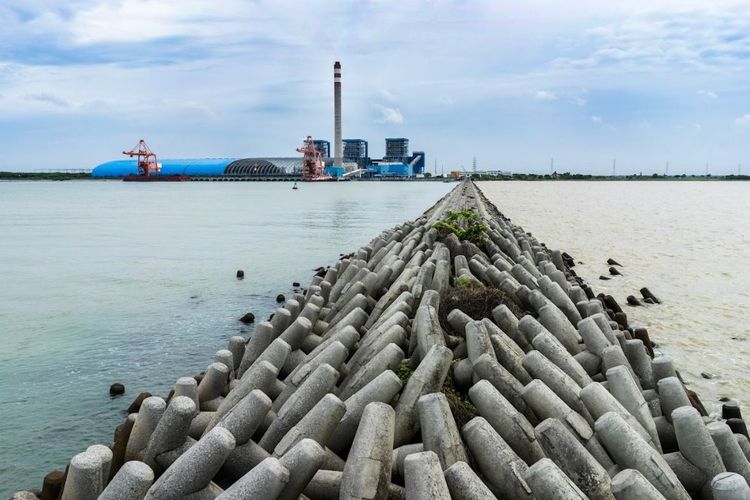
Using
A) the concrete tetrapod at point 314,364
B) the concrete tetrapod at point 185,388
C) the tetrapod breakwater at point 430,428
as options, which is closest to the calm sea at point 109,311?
the concrete tetrapod at point 185,388

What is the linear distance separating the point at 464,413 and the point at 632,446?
1.08 metres

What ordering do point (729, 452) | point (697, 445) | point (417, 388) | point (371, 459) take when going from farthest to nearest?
point (417, 388)
point (729, 452)
point (697, 445)
point (371, 459)

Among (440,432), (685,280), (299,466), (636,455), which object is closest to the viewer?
(299,466)

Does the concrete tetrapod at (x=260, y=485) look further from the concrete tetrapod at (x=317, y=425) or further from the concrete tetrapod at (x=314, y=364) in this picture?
the concrete tetrapod at (x=314, y=364)

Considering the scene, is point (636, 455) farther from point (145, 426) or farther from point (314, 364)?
point (145, 426)

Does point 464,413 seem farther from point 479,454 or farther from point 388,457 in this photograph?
Result: point 388,457

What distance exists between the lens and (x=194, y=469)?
11.1 feet

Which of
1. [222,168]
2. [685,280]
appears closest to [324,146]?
[222,168]

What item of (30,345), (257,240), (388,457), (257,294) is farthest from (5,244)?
(388,457)

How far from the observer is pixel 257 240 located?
1085 inches

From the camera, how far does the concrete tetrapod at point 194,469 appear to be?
3340 mm

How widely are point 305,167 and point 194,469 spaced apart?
137035mm

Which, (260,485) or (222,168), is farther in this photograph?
(222,168)

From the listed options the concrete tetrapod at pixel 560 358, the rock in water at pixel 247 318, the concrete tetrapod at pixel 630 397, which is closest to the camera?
the concrete tetrapod at pixel 630 397
